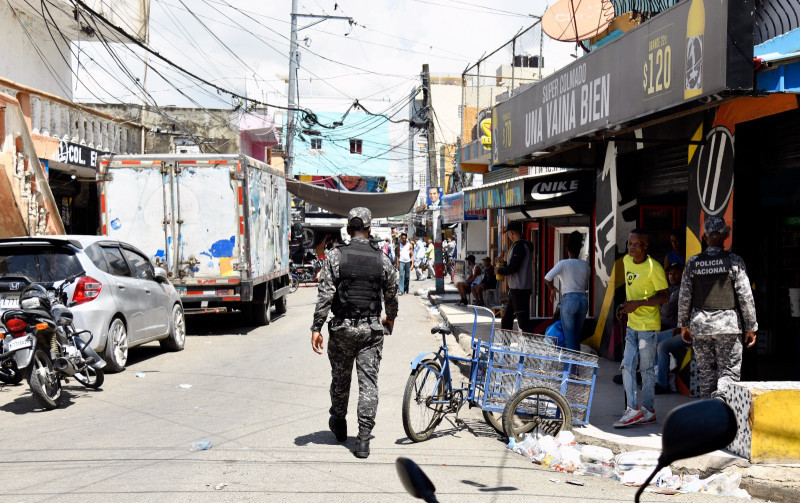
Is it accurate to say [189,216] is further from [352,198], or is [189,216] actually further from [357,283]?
[352,198]

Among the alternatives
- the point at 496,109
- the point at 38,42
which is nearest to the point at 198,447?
the point at 496,109

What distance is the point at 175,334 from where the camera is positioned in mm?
11406

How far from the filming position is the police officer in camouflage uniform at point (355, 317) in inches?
230

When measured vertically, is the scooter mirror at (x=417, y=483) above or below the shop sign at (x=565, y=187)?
below

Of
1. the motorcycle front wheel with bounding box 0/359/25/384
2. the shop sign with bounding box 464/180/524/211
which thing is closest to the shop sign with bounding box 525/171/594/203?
the shop sign with bounding box 464/180/524/211

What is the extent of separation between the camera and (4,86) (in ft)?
43.8

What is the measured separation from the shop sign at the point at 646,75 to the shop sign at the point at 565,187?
7.27 ft

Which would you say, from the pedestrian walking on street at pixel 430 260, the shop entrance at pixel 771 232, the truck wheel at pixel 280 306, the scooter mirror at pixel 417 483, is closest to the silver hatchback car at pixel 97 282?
the truck wheel at pixel 280 306

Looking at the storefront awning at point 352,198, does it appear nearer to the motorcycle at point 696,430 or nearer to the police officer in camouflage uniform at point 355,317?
the police officer in camouflage uniform at point 355,317

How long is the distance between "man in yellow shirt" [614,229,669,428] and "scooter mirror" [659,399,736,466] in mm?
4939

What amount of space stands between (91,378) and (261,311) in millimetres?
6639

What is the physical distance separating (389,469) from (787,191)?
6274 millimetres

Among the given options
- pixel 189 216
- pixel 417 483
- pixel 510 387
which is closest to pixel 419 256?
pixel 189 216

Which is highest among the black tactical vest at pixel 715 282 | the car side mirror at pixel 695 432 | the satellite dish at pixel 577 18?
the satellite dish at pixel 577 18
